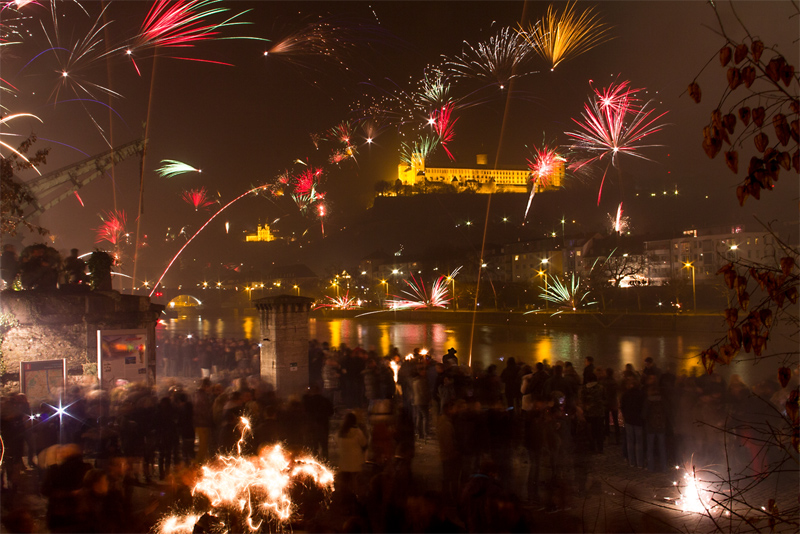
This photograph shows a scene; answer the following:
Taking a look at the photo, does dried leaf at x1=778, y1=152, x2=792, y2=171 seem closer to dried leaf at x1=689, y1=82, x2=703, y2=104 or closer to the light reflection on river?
dried leaf at x1=689, y1=82, x2=703, y2=104

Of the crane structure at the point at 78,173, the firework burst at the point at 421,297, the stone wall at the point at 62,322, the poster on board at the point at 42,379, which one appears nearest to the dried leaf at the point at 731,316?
the poster on board at the point at 42,379

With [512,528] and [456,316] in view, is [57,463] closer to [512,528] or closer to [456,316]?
[512,528]

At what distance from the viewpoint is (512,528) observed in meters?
3.73

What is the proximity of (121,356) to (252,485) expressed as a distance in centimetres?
492

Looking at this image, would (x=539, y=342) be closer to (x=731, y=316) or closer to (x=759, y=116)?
(x=731, y=316)

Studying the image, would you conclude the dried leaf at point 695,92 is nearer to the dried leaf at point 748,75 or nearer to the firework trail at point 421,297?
the dried leaf at point 748,75

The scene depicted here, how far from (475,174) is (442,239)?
1693 centimetres

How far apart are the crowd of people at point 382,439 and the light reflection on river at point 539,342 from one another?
48.1ft

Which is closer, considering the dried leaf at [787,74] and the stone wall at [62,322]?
the dried leaf at [787,74]

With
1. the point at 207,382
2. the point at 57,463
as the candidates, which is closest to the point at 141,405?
the point at 207,382

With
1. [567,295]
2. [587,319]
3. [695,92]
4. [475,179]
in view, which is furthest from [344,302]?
[695,92]

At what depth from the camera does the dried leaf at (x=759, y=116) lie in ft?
7.59

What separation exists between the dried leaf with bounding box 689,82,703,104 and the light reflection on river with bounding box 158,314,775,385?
19.7m

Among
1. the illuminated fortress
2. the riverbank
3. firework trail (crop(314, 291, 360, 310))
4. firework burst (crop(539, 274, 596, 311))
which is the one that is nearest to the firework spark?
firework burst (crop(539, 274, 596, 311))
